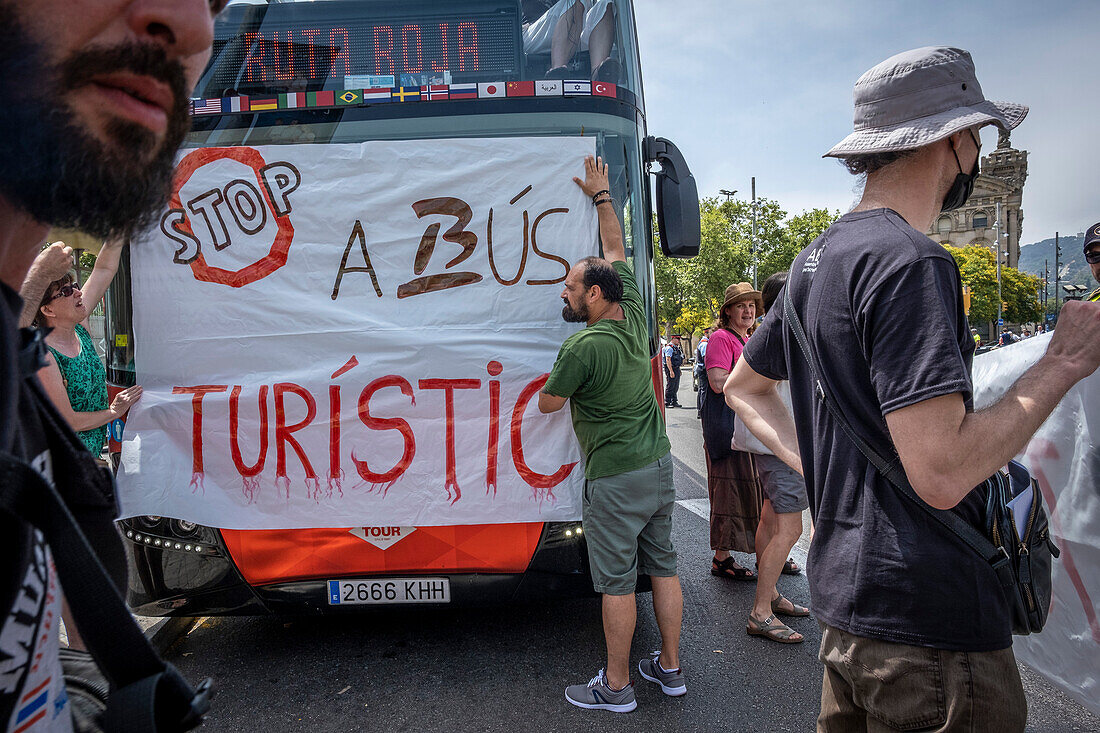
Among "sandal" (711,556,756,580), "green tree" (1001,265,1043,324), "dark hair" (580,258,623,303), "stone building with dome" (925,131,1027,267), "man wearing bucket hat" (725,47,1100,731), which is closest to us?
"man wearing bucket hat" (725,47,1100,731)

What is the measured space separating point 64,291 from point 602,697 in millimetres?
3028

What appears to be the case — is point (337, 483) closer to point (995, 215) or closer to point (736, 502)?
point (736, 502)

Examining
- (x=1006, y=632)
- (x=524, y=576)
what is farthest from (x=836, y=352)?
(x=524, y=576)

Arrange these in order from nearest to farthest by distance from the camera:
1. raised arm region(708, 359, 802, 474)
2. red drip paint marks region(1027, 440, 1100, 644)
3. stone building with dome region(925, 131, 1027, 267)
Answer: raised arm region(708, 359, 802, 474) → red drip paint marks region(1027, 440, 1100, 644) → stone building with dome region(925, 131, 1027, 267)

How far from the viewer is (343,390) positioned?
318 centimetres

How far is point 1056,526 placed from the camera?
2.21 metres

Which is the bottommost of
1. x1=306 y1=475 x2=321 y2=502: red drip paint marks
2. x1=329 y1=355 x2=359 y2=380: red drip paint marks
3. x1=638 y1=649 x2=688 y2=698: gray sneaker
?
x1=638 y1=649 x2=688 y2=698: gray sneaker

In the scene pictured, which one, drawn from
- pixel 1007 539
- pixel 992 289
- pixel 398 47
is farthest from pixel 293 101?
pixel 992 289

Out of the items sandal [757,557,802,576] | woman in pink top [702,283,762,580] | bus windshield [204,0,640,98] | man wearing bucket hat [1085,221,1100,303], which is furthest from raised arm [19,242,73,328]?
man wearing bucket hat [1085,221,1100,303]

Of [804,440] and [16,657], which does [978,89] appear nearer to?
[804,440]

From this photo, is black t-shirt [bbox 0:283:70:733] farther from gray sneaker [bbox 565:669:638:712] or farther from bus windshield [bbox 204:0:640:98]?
bus windshield [bbox 204:0:640:98]

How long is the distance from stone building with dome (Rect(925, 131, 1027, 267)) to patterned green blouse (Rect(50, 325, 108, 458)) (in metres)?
87.7

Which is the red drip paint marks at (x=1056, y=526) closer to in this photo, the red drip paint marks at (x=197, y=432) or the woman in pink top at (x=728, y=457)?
the woman in pink top at (x=728, y=457)

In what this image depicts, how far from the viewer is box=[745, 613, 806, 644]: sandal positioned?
358cm
